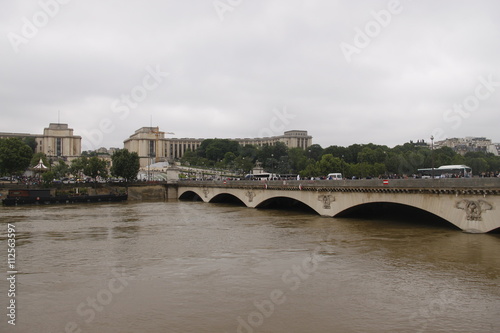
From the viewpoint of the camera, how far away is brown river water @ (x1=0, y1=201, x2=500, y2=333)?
14.8m

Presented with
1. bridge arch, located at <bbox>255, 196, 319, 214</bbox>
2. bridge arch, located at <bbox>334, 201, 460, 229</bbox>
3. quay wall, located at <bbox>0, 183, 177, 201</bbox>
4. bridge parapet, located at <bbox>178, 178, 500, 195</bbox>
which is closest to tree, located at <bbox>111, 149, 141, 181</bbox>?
Result: quay wall, located at <bbox>0, 183, 177, 201</bbox>

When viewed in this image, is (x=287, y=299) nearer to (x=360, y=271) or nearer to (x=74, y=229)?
(x=360, y=271)

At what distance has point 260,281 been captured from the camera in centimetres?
1989

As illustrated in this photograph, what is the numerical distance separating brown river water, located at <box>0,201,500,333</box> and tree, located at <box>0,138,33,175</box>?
6057 cm

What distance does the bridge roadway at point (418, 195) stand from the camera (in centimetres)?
2680

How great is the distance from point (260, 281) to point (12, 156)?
82.9 m

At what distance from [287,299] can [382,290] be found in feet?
14.0

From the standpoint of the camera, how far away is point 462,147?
19062cm

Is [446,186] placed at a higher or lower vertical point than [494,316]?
higher

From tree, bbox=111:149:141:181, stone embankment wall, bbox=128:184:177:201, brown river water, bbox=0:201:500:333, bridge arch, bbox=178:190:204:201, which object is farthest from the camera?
tree, bbox=111:149:141:181

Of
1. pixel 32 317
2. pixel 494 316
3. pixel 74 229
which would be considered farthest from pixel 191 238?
pixel 494 316

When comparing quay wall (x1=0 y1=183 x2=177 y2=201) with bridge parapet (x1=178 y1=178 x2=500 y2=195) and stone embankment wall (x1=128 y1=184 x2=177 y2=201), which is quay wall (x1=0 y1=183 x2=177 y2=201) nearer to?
stone embankment wall (x1=128 y1=184 x2=177 y2=201)

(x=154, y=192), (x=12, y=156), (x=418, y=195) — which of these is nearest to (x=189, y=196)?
(x=154, y=192)

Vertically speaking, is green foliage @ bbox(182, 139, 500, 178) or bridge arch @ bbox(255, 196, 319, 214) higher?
green foliage @ bbox(182, 139, 500, 178)
